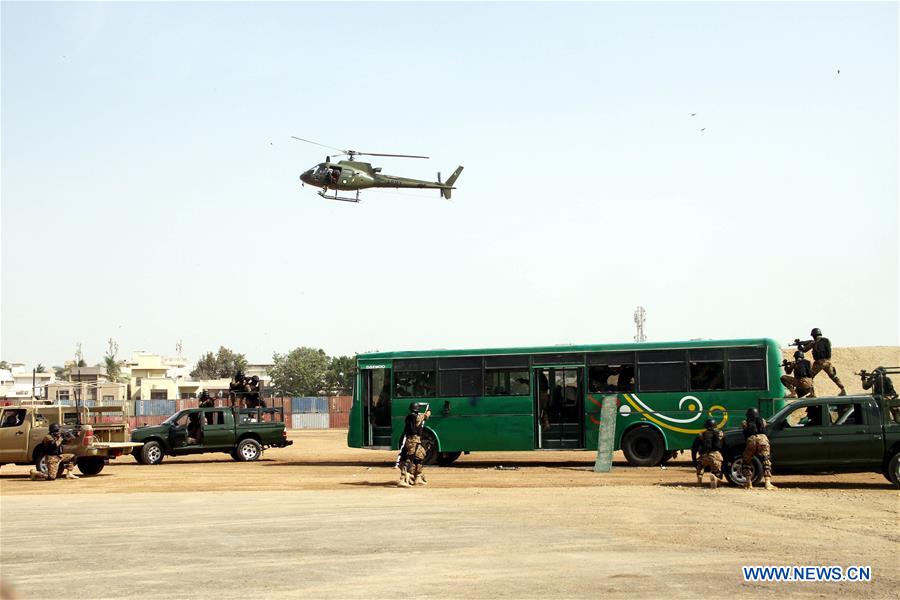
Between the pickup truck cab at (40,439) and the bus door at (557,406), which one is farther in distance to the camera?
the bus door at (557,406)

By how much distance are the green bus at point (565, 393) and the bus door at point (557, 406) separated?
0.09ft

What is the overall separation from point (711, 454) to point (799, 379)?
8.08 metres

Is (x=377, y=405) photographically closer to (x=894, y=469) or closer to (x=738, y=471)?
(x=738, y=471)

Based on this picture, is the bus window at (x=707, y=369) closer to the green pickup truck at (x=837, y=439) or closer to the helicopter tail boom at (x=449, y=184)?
the green pickup truck at (x=837, y=439)

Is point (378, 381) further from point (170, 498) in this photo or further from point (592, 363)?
point (170, 498)

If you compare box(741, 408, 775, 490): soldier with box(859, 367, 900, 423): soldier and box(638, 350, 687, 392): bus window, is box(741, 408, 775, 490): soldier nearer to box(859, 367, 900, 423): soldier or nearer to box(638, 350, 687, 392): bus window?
box(859, 367, 900, 423): soldier

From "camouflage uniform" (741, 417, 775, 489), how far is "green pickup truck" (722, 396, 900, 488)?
0.11m

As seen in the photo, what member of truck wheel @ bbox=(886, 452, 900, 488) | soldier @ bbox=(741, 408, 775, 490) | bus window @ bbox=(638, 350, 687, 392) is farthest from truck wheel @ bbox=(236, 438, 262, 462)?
truck wheel @ bbox=(886, 452, 900, 488)

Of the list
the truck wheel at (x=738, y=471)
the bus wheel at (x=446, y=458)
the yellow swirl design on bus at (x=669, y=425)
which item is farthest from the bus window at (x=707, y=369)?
the bus wheel at (x=446, y=458)

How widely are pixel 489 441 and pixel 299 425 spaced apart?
5008 cm

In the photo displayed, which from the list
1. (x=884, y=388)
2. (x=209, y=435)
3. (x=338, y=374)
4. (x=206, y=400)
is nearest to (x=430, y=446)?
(x=209, y=435)

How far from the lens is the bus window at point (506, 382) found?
27.0 meters

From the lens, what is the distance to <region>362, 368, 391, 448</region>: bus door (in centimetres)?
2808

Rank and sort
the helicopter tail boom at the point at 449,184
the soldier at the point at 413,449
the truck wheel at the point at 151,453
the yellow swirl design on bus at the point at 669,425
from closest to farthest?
1. the soldier at the point at 413,449
2. the yellow swirl design on bus at the point at 669,425
3. the truck wheel at the point at 151,453
4. the helicopter tail boom at the point at 449,184
